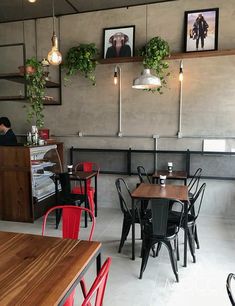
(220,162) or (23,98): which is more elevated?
(23,98)

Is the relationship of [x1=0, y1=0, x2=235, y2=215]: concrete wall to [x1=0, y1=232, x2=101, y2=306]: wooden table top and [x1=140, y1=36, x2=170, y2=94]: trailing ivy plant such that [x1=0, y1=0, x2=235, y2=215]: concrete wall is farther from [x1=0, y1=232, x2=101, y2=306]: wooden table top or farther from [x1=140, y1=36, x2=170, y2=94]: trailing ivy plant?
[x1=0, y1=232, x2=101, y2=306]: wooden table top

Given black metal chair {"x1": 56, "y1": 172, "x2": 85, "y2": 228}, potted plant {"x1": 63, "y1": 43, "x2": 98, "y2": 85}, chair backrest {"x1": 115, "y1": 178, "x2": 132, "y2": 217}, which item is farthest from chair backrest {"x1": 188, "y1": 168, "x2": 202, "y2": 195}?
potted plant {"x1": 63, "y1": 43, "x2": 98, "y2": 85}

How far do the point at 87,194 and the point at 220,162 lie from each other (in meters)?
2.32

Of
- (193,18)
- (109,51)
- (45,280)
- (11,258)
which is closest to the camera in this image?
(45,280)

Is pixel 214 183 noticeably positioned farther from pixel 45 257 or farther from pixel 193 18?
pixel 45 257

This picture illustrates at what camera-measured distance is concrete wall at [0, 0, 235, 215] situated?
456 centimetres

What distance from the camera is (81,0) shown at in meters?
4.65

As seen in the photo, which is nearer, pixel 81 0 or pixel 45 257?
pixel 45 257

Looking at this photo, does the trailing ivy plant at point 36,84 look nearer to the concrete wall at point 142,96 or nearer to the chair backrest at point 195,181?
the concrete wall at point 142,96

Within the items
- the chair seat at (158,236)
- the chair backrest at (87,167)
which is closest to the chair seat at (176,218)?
the chair seat at (158,236)

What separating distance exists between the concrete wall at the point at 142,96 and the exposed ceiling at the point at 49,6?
0.36 ft

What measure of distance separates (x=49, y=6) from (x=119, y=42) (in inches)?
55.4

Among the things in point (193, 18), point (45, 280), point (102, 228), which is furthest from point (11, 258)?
point (193, 18)

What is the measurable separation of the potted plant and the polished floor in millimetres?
2838
